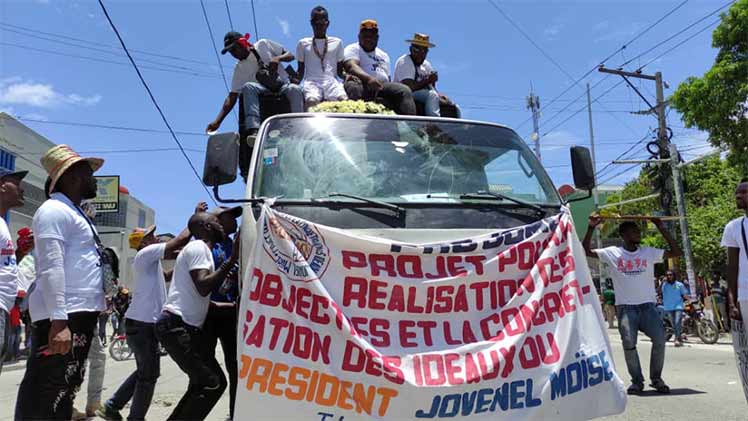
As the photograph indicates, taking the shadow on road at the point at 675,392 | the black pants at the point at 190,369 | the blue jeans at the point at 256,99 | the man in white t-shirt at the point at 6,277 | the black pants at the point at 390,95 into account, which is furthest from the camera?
the shadow on road at the point at 675,392

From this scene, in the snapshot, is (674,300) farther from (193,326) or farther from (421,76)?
(193,326)

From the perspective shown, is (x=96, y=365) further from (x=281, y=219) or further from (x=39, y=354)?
(x=281, y=219)

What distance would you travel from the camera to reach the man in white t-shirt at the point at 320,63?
18.6 ft

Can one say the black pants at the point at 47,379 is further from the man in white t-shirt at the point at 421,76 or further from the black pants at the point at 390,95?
the man in white t-shirt at the point at 421,76

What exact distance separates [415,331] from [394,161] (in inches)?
53.5

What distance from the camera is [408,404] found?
2.77 meters

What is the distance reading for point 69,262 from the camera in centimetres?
341

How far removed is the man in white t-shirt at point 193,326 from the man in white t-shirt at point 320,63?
1.98 meters

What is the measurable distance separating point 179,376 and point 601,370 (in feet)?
28.4

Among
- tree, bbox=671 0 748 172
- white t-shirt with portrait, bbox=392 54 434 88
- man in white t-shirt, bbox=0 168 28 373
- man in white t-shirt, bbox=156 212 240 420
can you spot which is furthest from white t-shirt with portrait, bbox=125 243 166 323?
tree, bbox=671 0 748 172

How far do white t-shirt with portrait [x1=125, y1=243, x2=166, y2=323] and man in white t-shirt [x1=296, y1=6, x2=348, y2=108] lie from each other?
1967mm

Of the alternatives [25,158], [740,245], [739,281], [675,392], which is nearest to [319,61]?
[740,245]

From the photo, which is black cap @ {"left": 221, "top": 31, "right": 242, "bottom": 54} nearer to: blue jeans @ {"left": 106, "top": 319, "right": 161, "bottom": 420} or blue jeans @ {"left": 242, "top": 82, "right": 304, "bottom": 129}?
blue jeans @ {"left": 242, "top": 82, "right": 304, "bottom": 129}

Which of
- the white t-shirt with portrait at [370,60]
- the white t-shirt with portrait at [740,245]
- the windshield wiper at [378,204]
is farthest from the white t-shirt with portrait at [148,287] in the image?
the white t-shirt with portrait at [740,245]
